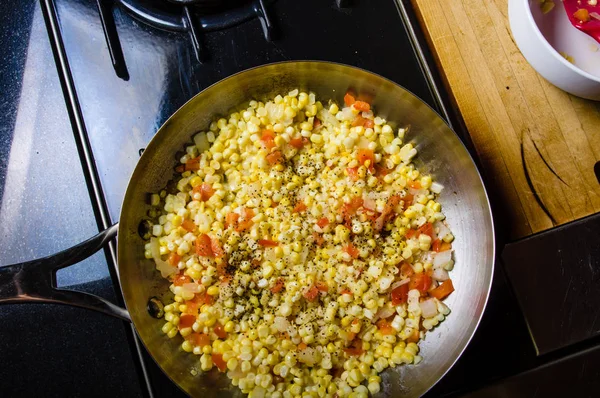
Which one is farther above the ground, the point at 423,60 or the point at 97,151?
the point at 423,60

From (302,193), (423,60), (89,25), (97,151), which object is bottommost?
(302,193)

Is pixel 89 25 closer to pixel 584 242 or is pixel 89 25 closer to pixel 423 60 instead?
pixel 423 60

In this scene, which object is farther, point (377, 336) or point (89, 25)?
point (89, 25)

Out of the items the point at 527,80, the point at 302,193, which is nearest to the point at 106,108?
the point at 302,193

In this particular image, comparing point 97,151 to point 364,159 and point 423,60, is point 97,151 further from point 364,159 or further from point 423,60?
point 423,60

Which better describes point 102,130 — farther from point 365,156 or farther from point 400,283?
point 400,283

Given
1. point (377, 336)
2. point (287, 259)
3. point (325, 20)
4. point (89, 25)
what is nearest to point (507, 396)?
point (377, 336)
